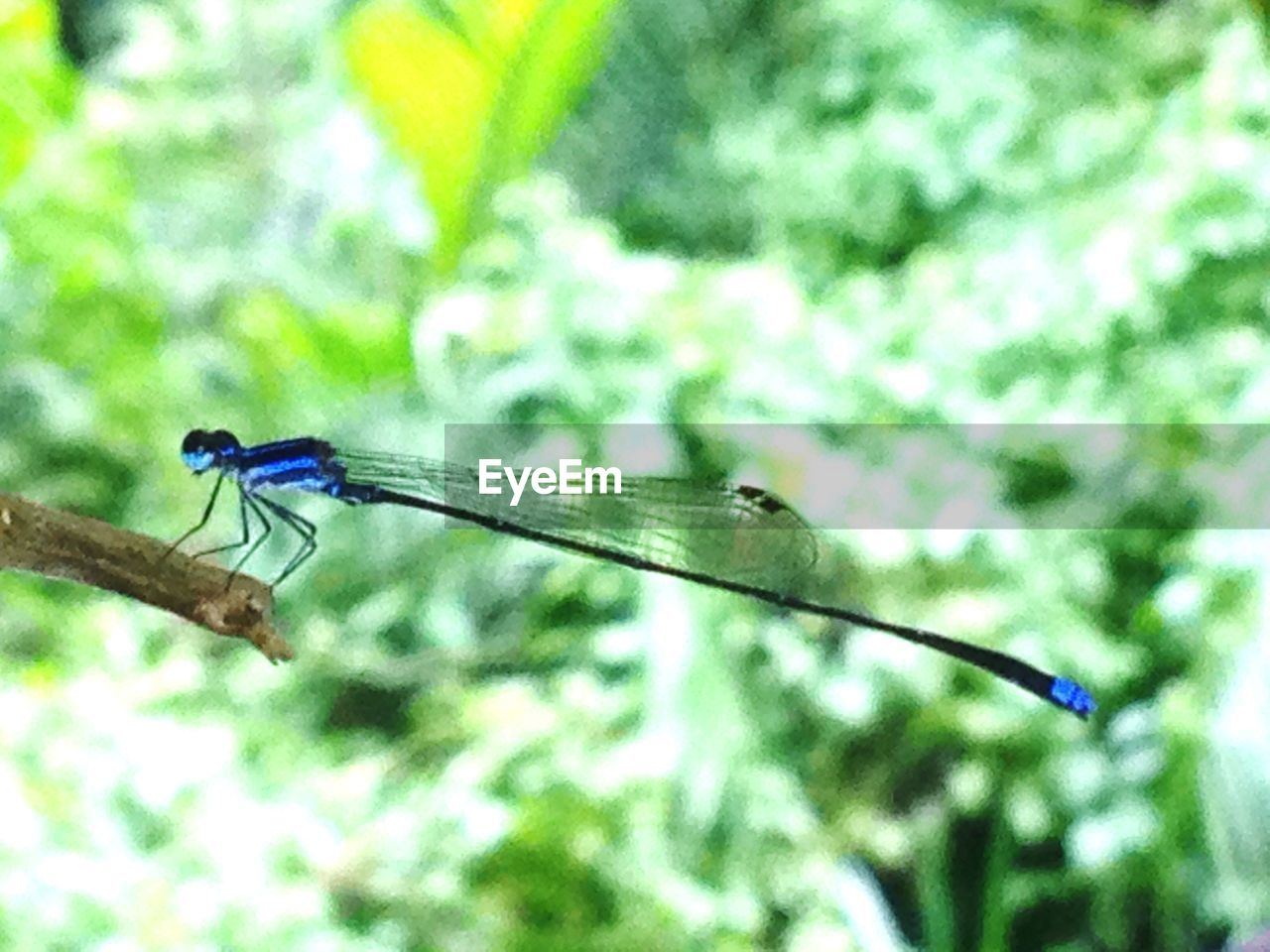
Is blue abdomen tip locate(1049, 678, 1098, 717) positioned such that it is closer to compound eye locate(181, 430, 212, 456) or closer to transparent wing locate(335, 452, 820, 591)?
transparent wing locate(335, 452, 820, 591)

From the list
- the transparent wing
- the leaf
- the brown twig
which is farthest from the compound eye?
the leaf

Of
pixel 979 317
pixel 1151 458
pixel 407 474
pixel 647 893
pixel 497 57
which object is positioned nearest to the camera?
pixel 407 474

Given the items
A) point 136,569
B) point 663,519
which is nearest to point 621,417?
point 663,519

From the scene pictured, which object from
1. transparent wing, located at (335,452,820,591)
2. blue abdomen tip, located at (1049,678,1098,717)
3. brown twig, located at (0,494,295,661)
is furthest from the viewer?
transparent wing, located at (335,452,820,591)

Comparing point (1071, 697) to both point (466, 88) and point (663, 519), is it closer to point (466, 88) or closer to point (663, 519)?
point (663, 519)

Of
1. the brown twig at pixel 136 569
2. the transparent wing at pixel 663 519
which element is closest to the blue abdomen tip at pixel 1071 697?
the transparent wing at pixel 663 519

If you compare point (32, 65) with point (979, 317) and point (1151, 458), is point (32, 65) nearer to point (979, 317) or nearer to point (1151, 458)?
point (979, 317)

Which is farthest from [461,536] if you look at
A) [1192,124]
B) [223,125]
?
[1192,124]
